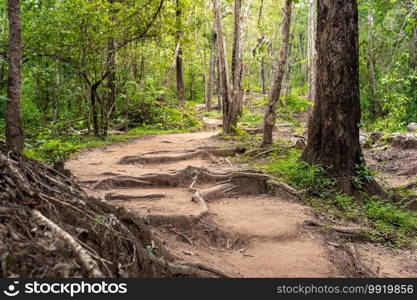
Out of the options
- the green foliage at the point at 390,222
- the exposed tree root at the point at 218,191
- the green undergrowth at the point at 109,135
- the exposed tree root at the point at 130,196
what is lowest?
the green foliage at the point at 390,222

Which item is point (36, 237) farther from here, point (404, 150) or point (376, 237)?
point (404, 150)

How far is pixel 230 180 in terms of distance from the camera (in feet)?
26.0

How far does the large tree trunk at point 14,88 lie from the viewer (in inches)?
179

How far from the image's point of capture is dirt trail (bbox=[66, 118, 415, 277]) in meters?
4.81

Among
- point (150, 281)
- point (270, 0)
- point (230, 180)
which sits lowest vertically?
point (230, 180)

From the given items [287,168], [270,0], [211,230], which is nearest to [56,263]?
[211,230]

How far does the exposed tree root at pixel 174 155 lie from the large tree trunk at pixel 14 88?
4.66 meters

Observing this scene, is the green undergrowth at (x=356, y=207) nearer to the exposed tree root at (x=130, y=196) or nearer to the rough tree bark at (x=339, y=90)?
the rough tree bark at (x=339, y=90)

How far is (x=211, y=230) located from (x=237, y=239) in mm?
408

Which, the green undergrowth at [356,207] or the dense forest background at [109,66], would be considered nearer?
the green undergrowth at [356,207]

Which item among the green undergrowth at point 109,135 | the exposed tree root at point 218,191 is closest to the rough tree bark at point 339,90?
the exposed tree root at point 218,191

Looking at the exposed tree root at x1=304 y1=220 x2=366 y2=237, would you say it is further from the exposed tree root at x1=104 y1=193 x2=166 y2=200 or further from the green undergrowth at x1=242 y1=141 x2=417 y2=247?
the exposed tree root at x1=104 y1=193 x2=166 y2=200

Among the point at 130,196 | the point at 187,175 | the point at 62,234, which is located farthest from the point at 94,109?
the point at 62,234

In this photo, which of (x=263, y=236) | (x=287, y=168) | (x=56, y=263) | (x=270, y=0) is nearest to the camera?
(x=56, y=263)
